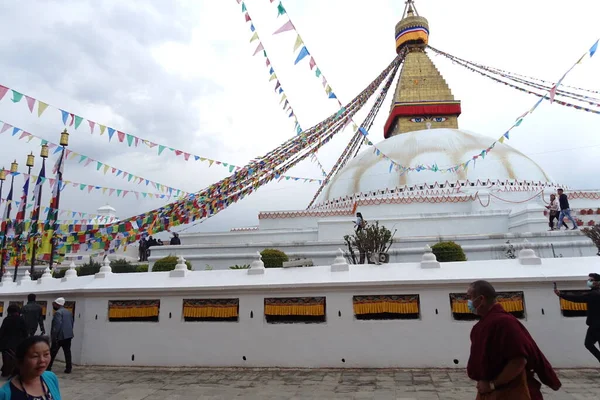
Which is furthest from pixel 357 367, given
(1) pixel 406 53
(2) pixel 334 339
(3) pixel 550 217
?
(1) pixel 406 53

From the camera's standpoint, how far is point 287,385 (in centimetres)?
448

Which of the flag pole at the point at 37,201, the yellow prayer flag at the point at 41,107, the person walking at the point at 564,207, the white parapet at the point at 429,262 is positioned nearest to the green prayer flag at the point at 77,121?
the yellow prayer flag at the point at 41,107

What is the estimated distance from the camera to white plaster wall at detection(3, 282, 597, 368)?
4.89 metres

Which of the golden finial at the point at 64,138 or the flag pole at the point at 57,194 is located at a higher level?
the golden finial at the point at 64,138

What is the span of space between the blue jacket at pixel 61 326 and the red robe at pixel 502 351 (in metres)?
5.41

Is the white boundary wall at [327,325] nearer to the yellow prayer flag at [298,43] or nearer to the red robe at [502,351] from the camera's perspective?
the red robe at [502,351]

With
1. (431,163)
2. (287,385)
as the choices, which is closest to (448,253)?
(287,385)

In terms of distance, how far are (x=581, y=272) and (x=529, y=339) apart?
3.58 m

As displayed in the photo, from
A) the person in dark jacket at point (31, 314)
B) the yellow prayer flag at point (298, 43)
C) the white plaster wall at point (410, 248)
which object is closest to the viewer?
the person in dark jacket at point (31, 314)

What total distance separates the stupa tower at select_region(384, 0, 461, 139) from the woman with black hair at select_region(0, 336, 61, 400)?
2260 cm

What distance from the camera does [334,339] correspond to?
17.0ft

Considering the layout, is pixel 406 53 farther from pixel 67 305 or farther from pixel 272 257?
pixel 67 305

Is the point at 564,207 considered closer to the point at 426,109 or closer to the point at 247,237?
the point at 247,237

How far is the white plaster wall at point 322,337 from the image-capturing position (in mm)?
4895
